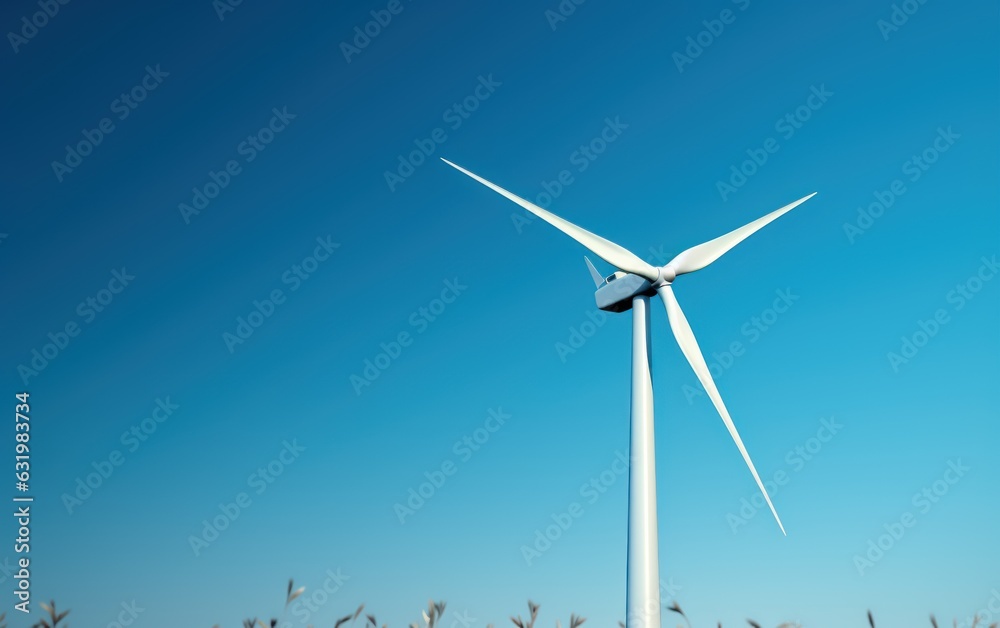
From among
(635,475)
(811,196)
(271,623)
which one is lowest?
(271,623)

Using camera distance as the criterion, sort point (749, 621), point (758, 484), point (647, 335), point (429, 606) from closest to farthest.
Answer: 1. point (429, 606)
2. point (749, 621)
3. point (758, 484)
4. point (647, 335)

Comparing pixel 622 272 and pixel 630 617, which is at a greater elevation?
pixel 622 272

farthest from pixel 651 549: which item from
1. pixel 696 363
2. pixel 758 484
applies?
pixel 696 363

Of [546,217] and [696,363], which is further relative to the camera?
[546,217]

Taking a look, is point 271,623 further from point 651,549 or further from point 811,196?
point 811,196

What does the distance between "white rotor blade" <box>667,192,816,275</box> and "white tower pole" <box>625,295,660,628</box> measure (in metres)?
2.65

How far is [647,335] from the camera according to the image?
27406mm

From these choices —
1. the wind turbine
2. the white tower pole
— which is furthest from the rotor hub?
the white tower pole

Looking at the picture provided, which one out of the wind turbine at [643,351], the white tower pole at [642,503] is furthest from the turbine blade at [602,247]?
the white tower pole at [642,503]

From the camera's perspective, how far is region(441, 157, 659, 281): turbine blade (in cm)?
2816

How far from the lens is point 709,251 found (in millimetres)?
28844

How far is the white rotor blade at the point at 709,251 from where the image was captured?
28500mm

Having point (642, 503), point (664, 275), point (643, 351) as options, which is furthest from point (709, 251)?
point (642, 503)

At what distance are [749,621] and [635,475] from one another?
1780 centimetres
